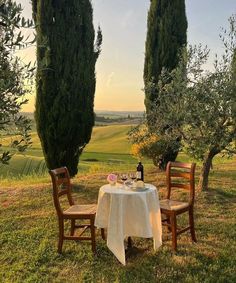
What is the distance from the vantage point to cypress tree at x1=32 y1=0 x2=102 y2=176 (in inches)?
443

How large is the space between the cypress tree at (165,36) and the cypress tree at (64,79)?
3639 millimetres

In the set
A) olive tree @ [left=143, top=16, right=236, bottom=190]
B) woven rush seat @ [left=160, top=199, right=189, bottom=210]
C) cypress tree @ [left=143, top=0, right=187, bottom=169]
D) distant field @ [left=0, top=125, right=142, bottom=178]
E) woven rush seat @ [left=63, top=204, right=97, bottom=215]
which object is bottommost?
distant field @ [left=0, top=125, right=142, bottom=178]

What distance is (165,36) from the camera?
14.6m

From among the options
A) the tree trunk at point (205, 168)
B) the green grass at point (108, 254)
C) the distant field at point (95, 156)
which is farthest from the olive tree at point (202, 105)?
the distant field at point (95, 156)

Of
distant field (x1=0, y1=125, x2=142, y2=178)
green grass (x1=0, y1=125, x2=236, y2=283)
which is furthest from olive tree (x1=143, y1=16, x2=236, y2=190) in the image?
distant field (x1=0, y1=125, x2=142, y2=178)

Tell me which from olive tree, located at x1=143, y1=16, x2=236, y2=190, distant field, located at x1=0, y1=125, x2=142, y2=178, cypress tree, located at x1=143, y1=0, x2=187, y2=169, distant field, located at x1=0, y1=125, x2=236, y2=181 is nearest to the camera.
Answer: olive tree, located at x1=143, y1=16, x2=236, y2=190

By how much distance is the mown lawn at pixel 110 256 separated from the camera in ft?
18.4

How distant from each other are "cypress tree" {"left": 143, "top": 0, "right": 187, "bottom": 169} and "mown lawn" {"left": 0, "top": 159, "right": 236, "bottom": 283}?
7.03m

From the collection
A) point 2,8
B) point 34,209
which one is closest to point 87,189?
point 34,209

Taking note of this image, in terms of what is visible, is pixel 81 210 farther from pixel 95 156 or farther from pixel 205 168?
pixel 95 156

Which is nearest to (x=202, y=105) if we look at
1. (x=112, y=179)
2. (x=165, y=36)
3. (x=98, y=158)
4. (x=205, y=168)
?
(x=205, y=168)

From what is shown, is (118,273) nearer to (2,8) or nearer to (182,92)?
(2,8)

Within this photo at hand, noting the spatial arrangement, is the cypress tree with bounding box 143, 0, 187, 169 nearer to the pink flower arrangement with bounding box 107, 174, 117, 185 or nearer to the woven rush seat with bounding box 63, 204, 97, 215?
the woven rush seat with bounding box 63, 204, 97, 215

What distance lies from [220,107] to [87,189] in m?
4.84
